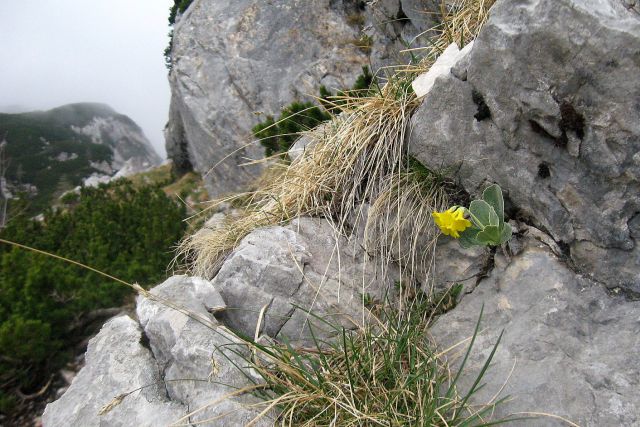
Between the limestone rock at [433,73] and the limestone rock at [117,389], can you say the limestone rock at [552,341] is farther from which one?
the limestone rock at [117,389]

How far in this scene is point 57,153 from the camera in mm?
56938

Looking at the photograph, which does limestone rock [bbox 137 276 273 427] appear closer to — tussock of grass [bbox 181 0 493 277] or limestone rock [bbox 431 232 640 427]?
tussock of grass [bbox 181 0 493 277]

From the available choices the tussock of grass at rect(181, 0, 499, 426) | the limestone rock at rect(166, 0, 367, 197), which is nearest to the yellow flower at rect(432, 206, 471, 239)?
the tussock of grass at rect(181, 0, 499, 426)

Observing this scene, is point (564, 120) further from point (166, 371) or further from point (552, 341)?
point (166, 371)

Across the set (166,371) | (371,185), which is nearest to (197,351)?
(166,371)

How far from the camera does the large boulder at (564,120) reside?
1.69m

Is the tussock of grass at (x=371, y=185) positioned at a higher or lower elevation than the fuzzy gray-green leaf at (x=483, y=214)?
higher

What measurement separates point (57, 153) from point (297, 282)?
210 feet

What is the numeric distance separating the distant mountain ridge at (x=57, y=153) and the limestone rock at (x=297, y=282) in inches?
1034

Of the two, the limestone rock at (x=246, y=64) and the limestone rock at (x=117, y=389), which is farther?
the limestone rock at (x=246, y=64)

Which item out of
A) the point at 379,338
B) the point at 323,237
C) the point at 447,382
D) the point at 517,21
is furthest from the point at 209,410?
the point at 517,21

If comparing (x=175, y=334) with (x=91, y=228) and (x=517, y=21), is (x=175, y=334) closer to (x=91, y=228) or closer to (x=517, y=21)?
(x=517, y=21)

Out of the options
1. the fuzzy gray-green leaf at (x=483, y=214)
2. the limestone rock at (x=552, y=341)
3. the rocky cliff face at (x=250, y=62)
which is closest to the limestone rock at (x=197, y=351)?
the limestone rock at (x=552, y=341)

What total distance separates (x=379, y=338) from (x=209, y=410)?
722mm
